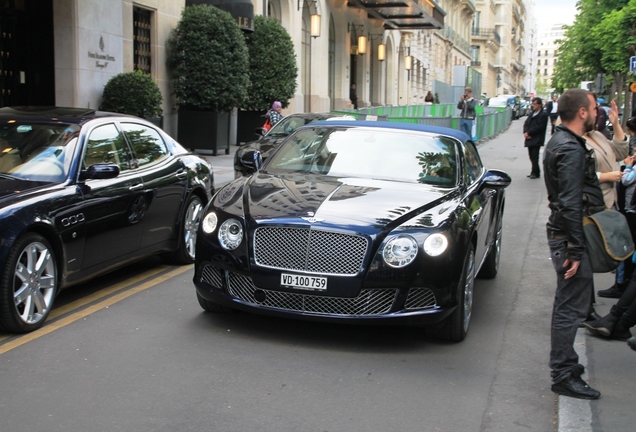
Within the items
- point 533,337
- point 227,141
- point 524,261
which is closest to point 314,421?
point 533,337

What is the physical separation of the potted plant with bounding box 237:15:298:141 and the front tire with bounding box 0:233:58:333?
18709mm

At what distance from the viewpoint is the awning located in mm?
39625

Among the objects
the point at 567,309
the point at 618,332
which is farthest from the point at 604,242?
the point at 618,332

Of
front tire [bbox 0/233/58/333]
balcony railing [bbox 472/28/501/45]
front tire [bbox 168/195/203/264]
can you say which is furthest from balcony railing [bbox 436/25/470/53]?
front tire [bbox 0/233/58/333]

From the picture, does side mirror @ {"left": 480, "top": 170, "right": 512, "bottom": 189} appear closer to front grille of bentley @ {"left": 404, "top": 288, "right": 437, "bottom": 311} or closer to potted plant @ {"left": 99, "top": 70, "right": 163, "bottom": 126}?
front grille of bentley @ {"left": 404, "top": 288, "right": 437, "bottom": 311}

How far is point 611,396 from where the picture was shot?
4.93 meters

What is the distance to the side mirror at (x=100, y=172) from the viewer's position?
655 centimetres

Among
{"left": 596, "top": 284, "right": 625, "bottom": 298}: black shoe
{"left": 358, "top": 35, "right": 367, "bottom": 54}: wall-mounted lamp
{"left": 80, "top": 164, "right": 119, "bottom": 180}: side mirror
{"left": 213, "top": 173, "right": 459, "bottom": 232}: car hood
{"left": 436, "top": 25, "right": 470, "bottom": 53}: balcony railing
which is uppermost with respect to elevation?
{"left": 436, "top": 25, "right": 470, "bottom": 53}: balcony railing

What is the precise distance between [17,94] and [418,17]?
2886 centimetres

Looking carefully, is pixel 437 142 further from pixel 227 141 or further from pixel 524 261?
pixel 227 141

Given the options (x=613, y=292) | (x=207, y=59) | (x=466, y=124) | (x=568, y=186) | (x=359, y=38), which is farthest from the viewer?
(x=359, y=38)

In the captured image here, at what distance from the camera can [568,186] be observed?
15.3 ft

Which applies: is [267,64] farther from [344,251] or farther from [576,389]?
[576,389]

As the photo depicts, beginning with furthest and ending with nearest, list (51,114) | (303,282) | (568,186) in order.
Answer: (51,114) → (303,282) → (568,186)
